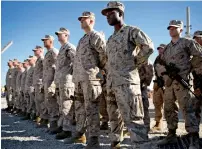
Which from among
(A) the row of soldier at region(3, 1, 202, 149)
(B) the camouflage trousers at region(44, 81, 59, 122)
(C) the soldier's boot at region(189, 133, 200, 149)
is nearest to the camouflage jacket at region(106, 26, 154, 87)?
(A) the row of soldier at region(3, 1, 202, 149)

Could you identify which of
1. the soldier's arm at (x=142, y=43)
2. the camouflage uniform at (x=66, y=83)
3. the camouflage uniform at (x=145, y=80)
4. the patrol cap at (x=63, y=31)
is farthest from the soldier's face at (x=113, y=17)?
the patrol cap at (x=63, y=31)

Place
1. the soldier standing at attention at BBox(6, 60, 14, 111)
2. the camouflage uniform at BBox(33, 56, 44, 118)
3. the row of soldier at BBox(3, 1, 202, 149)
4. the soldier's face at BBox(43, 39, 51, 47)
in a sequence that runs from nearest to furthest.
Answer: the row of soldier at BBox(3, 1, 202, 149), the soldier's face at BBox(43, 39, 51, 47), the camouflage uniform at BBox(33, 56, 44, 118), the soldier standing at attention at BBox(6, 60, 14, 111)

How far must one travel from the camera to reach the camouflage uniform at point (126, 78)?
4.28 meters

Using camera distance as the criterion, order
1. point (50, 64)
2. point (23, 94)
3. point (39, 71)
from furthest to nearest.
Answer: point (23, 94), point (39, 71), point (50, 64)

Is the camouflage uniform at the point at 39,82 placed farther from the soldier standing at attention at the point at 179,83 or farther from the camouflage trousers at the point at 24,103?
the soldier standing at attention at the point at 179,83

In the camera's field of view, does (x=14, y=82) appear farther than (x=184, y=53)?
Yes

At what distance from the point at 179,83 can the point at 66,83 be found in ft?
8.74

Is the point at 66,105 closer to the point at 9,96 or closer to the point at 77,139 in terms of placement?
the point at 77,139

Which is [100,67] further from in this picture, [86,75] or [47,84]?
[47,84]

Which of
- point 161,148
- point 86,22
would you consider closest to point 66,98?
point 86,22

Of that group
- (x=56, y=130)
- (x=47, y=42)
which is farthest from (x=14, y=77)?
(x=56, y=130)

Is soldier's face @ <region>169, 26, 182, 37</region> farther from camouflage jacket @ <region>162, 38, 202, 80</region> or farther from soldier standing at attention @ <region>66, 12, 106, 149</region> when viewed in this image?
soldier standing at attention @ <region>66, 12, 106, 149</region>

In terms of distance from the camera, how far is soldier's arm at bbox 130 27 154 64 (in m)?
4.27

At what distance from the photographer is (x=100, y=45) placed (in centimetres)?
535
